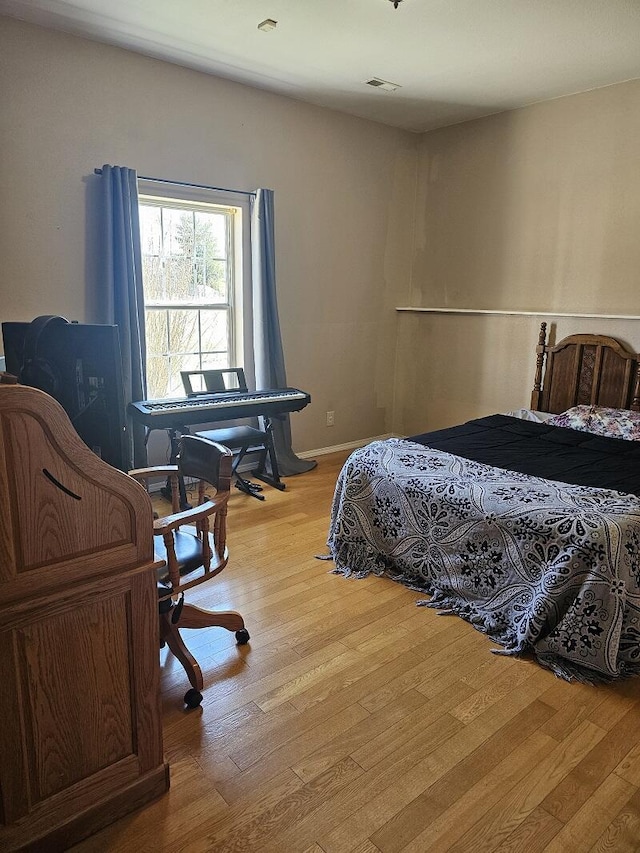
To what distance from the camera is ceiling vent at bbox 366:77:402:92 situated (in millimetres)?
3920

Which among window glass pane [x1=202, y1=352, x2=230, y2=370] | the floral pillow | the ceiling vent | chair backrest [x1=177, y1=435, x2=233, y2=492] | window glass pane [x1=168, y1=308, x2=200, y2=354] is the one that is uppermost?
the ceiling vent

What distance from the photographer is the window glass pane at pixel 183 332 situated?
13.4 ft

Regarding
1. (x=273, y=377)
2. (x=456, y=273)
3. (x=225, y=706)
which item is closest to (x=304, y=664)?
(x=225, y=706)

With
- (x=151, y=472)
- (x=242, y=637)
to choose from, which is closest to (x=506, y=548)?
(x=242, y=637)

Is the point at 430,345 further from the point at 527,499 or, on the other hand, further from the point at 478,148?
the point at 527,499

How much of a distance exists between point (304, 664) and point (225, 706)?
1.16 feet

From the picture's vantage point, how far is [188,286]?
4105mm

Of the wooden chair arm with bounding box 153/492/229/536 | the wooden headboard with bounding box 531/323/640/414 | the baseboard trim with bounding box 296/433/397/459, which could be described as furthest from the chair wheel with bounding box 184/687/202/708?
the wooden headboard with bounding box 531/323/640/414

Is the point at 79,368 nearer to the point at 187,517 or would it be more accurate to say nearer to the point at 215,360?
the point at 187,517

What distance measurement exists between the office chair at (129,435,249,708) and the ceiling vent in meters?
3.05

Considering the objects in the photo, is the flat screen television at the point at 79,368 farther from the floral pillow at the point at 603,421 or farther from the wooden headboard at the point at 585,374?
the wooden headboard at the point at 585,374

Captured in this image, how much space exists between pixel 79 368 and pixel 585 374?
3663 millimetres

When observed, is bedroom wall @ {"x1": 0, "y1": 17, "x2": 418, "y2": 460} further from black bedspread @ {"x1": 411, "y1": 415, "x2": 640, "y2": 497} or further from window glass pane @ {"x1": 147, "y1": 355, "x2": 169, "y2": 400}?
black bedspread @ {"x1": 411, "y1": 415, "x2": 640, "y2": 497}

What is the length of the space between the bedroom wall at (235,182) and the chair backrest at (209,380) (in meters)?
0.63
